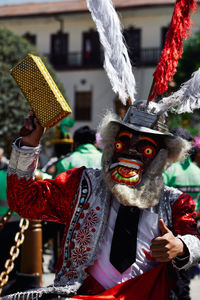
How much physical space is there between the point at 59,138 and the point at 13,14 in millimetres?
24416

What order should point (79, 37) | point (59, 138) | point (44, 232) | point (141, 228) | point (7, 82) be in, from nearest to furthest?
1. point (141, 228)
2. point (44, 232)
3. point (59, 138)
4. point (7, 82)
5. point (79, 37)

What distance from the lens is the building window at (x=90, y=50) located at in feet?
93.0

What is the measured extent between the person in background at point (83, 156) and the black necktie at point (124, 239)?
7.65 ft

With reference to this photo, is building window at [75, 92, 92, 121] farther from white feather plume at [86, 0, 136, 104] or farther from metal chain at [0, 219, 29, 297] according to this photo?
white feather plume at [86, 0, 136, 104]

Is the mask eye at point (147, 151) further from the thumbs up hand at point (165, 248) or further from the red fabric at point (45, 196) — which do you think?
the thumbs up hand at point (165, 248)

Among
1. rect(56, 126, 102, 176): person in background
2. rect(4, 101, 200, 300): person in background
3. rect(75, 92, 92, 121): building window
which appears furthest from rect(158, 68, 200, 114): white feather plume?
rect(75, 92, 92, 121): building window

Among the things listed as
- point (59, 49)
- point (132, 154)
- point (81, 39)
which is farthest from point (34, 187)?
point (59, 49)

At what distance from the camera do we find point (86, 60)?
28.9 metres

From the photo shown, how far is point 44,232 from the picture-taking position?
5316mm

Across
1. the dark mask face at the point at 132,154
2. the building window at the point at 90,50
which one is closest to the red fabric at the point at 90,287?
the dark mask face at the point at 132,154

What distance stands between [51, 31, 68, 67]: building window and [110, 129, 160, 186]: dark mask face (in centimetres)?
2677

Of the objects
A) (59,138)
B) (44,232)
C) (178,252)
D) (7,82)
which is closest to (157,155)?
(178,252)

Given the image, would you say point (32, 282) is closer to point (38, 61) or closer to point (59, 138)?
point (38, 61)

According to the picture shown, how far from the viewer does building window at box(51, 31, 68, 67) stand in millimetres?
29453
